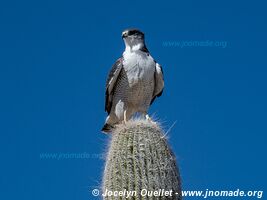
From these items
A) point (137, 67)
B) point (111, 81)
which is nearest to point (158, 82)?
point (137, 67)

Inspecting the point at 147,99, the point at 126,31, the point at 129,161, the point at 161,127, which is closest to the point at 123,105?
the point at 147,99

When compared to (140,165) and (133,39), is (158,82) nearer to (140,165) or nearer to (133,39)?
(133,39)

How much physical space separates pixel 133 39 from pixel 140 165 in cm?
357

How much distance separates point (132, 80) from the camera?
9.96 meters

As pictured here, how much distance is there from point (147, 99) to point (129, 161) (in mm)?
3138

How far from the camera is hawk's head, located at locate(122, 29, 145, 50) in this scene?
10148 mm

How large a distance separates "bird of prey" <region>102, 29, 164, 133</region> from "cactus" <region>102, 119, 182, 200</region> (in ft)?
7.37

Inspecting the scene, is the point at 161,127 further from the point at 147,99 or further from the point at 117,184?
the point at 147,99

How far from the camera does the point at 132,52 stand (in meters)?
10.1

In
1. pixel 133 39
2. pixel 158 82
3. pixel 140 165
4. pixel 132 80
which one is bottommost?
pixel 140 165

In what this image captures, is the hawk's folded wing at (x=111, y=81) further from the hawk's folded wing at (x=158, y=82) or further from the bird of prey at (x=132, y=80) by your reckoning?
the hawk's folded wing at (x=158, y=82)

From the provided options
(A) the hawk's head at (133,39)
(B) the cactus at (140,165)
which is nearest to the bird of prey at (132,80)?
(A) the hawk's head at (133,39)

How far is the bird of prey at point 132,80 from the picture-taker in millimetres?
9977

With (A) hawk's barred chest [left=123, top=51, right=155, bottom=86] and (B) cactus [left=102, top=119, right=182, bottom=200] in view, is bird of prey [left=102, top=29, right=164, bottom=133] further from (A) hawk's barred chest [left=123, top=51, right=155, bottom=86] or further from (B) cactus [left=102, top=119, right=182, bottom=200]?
(B) cactus [left=102, top=119, right=182, bottom=200]
